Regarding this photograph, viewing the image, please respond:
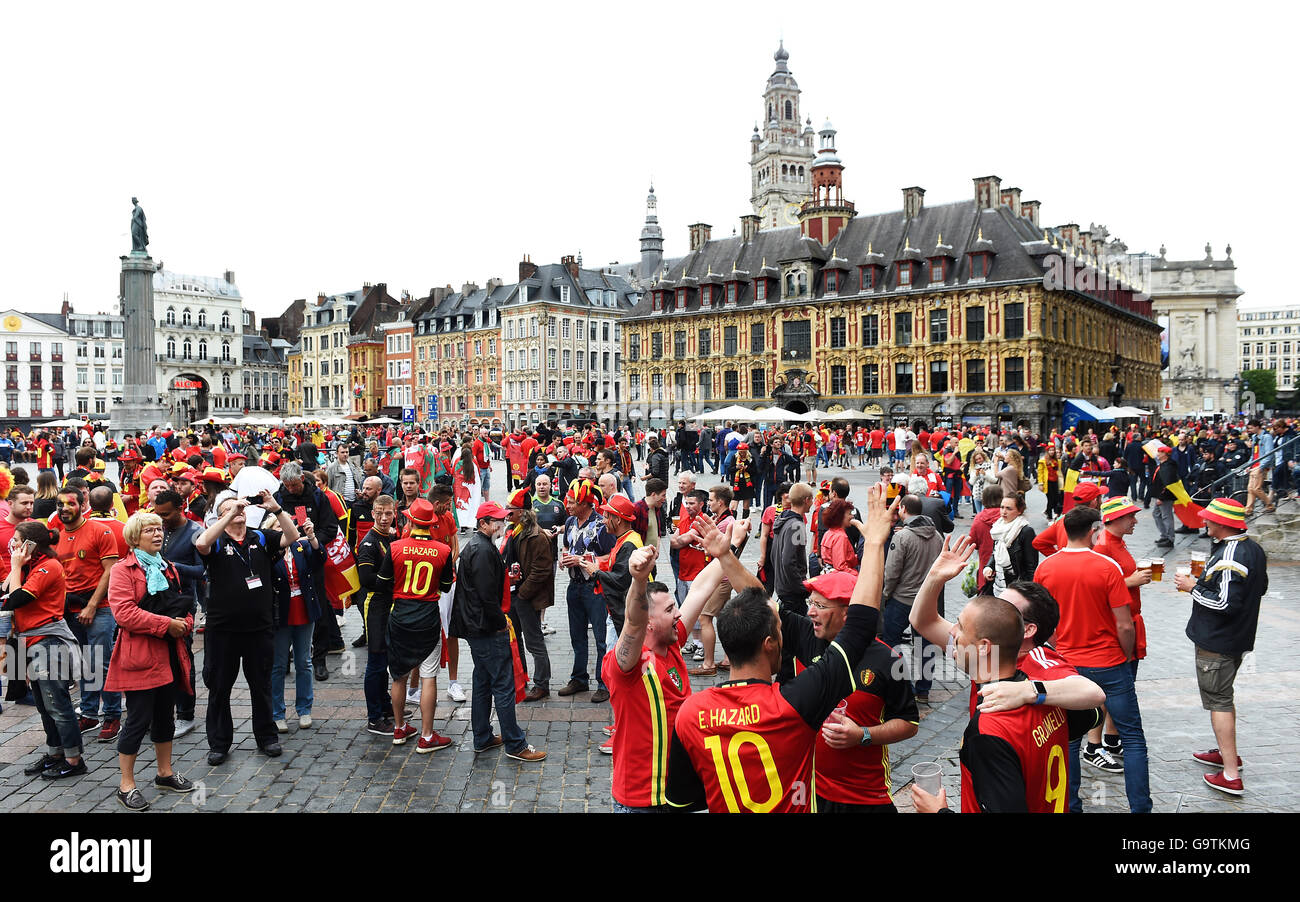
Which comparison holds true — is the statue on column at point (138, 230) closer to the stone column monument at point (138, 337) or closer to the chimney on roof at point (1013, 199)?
the stone column monument at point (138, 337)

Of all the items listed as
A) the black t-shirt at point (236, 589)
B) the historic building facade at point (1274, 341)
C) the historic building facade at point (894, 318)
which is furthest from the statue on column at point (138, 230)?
the historic building facade at point (1274, 341)

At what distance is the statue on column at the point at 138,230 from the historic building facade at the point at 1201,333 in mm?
90773

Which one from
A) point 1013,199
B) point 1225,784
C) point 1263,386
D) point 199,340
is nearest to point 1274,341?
point 1263,386

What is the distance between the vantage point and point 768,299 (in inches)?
2110

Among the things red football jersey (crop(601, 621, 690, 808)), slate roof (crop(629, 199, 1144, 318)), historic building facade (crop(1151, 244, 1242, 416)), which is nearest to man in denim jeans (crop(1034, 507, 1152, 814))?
red football jersey (crop(601, 621, 690, 808))

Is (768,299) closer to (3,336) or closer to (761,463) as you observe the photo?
(761,463)

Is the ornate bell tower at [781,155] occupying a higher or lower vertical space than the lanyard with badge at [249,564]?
higher

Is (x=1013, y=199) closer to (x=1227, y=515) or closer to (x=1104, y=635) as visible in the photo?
(x=1227, y=515)

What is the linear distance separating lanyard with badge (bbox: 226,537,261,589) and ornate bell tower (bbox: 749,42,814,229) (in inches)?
4109

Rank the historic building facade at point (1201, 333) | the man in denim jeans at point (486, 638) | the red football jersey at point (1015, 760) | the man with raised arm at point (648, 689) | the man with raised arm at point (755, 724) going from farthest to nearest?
the historic building facade at point (1201, 333), the man in denim jeans at point (486, 638), the man with raised arm at point (648, 689), the man with raised arm at point (755, 724), the red football jersey at point (1015, 760)

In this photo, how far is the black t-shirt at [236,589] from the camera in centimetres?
604

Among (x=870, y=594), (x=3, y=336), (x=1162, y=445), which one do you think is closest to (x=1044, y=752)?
(x=870, y=594)

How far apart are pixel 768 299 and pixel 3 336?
235 ft
